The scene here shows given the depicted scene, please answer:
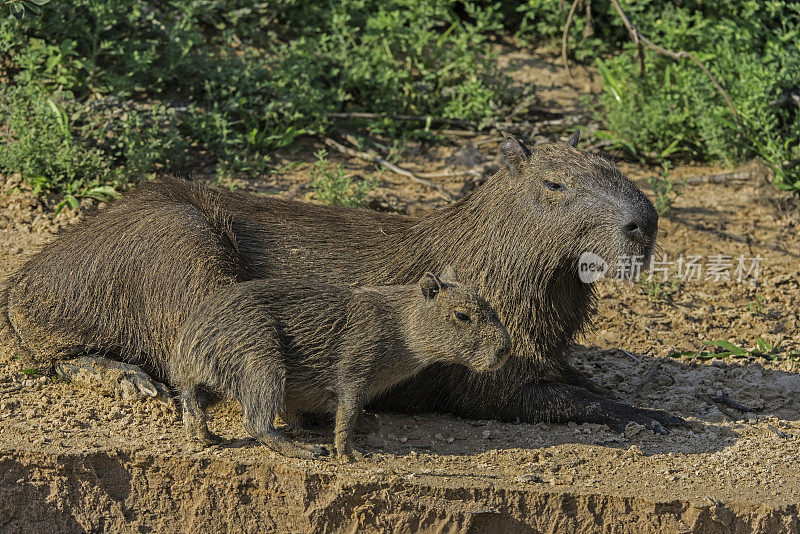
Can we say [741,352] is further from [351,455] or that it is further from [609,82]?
[609,82]

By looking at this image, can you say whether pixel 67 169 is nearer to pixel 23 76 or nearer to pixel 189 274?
pixel 23 76

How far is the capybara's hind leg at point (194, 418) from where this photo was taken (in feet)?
15.8

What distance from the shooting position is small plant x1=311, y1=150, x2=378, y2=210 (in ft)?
24.2

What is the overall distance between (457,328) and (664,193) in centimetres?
348

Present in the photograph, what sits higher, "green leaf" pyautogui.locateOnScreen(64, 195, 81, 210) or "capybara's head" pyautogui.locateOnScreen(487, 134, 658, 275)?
"capybara's head" pyautogui.locateOnScreen(487, 134, 658, 275)

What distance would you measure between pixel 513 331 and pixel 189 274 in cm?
163

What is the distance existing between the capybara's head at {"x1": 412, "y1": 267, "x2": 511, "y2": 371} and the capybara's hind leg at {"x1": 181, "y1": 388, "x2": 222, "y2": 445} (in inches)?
40.0

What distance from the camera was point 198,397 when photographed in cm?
485

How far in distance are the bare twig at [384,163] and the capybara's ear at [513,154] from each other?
223 centimetres

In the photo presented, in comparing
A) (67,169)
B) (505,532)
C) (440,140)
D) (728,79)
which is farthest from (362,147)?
(505,532)

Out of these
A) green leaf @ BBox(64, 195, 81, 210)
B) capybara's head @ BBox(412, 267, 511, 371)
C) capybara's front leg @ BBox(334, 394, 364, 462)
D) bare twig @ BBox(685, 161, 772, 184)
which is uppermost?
bare twig @ BBox(685, 161, 772, 184)

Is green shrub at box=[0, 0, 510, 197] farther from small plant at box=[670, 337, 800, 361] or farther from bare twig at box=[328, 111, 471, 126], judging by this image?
small plant at box=[670, 337, 800, 361]

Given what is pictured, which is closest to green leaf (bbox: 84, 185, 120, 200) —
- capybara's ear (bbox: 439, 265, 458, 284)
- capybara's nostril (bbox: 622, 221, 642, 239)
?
capybara's ear (bbox: 439, 265, 458, 284)

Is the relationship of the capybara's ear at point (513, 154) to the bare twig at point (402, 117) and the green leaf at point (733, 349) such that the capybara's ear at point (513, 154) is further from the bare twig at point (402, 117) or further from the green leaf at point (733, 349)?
the bare twig at point (402, 117)
